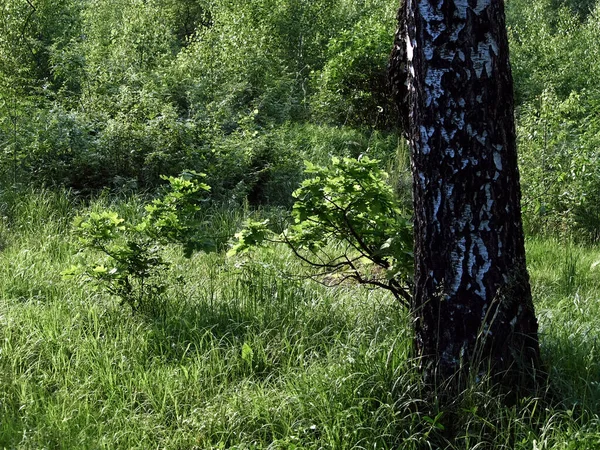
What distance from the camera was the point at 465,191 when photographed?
10.0ft

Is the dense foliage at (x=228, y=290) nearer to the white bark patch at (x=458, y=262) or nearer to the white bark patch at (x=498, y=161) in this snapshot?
the white bark patch at (x=458, y=262)

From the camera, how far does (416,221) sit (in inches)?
128

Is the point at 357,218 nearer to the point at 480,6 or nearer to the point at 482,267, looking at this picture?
the point at 482,267

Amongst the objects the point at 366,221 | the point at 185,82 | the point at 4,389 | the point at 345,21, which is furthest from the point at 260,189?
the point at 345,21

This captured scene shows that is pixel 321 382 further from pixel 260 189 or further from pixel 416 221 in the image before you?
pixel 260 189

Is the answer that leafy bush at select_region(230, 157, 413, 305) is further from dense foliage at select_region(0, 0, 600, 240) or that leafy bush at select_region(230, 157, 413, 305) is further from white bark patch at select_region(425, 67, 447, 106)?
dense foliage at select_region(0, 0, 600, 240)

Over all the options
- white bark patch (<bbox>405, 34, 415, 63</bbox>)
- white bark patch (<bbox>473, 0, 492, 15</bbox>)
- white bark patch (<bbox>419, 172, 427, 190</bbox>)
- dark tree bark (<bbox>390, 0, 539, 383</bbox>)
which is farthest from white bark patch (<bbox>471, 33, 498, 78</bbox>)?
white bark patch (<bbox>419, 172, 427, 190</bbox>)

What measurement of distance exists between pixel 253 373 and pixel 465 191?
147 centimetres

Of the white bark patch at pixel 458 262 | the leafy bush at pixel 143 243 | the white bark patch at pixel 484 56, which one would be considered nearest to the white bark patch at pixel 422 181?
the white bark patch at pixel 458 262

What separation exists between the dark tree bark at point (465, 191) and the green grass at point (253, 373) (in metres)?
0.25

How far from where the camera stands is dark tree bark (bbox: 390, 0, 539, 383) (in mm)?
3025

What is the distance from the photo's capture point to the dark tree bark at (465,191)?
3.03 meters

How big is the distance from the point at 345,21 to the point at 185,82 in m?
8.10

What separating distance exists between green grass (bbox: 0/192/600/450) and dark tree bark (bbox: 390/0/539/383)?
0.25 meters
